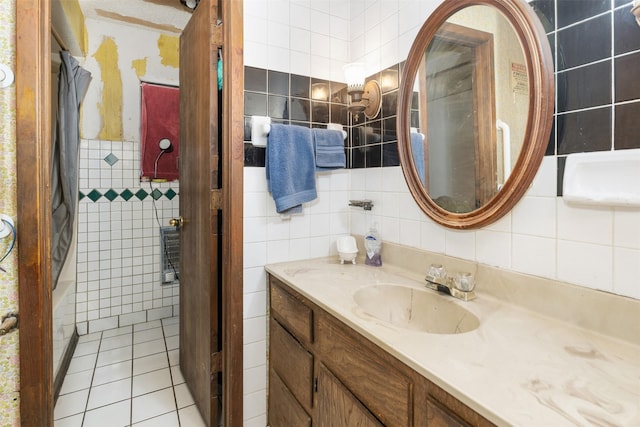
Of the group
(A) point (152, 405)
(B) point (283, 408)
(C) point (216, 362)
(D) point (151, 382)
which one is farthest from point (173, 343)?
(B) point (283, 408)

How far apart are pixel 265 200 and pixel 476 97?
3.25 ft

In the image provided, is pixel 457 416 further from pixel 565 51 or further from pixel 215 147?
pixel 215 147

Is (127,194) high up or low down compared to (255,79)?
down

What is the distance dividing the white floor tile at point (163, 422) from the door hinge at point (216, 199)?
1143mm

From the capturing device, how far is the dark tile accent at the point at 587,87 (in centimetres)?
79

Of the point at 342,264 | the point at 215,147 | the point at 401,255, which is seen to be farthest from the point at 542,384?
the point at 215,147

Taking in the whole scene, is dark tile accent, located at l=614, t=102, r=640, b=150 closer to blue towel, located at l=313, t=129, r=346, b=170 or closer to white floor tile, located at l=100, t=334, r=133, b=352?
blue towel, located at l=313, t=129, r=346, b=170

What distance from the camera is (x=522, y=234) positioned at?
3.24 ft

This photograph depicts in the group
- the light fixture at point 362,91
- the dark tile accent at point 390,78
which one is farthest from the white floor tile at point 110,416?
the dark tile accent at point 390,78

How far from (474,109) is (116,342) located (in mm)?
2825

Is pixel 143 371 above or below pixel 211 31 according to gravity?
below

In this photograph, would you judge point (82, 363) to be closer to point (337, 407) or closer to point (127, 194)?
point (127, 194)

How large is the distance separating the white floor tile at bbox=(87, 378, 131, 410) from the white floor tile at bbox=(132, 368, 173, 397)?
0.04 meters

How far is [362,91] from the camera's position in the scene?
5.29 ft
